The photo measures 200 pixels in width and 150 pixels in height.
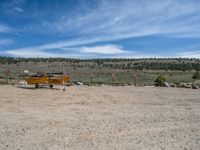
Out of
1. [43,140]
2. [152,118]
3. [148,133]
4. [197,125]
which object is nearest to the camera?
[43,140]

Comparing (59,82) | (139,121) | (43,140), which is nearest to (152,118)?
(139,121)

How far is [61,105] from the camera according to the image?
16375 mm

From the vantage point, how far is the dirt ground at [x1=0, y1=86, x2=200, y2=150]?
8.91 metres

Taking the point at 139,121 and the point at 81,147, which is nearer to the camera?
the point at 81,147

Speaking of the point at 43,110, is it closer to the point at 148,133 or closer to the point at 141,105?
the point at 141,105

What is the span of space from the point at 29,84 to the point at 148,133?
59.9 ft

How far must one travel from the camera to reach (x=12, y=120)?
12008 mm

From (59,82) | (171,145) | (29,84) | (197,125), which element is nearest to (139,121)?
(197,125)

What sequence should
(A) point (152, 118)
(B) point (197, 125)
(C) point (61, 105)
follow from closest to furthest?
1. (B) point (197, 125)
2. (A) point (152, 118)
3. (C) point (61, 105)

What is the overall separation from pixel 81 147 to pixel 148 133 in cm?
231

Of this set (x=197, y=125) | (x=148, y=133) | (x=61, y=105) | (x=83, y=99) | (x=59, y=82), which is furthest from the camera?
(x=59, y=82)

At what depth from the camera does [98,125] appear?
1127 cm

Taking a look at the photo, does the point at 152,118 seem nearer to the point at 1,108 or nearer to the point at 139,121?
the point at 139,121

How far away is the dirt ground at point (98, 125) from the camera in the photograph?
891 cm
